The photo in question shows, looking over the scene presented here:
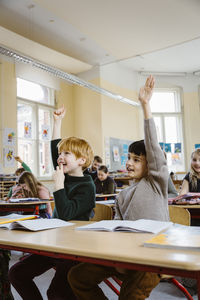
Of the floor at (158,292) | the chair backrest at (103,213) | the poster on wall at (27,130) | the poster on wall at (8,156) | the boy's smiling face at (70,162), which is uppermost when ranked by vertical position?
the poster on wall at (27,130)

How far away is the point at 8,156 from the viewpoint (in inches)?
263

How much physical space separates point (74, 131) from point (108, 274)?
304 inches

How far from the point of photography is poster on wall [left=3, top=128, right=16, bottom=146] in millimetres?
6660

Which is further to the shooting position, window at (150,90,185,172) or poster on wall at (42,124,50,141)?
window at (150,90,185,172)

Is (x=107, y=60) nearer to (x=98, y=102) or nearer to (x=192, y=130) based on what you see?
(x=98, y=102)

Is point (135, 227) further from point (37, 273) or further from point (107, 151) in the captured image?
point (107, 151)

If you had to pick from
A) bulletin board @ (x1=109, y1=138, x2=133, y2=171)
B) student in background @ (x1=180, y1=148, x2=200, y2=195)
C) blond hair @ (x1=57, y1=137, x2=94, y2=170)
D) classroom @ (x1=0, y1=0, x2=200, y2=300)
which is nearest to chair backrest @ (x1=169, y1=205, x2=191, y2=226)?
blond hair @ (x1=57, y1=137, x2=94, y2=170)

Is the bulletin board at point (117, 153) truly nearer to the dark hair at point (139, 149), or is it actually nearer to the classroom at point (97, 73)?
the classroom at point (97, 73)

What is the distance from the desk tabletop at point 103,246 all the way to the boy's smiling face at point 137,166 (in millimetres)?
492

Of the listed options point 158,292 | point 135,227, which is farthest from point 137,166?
point 158,292

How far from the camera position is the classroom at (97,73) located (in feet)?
19.3

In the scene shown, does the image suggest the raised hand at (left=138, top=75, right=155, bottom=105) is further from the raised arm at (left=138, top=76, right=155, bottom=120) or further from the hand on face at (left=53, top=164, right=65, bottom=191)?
the hand on face at (left=53, top=164, right=65, bottom=191)

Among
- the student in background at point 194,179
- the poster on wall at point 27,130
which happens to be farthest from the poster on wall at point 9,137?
the student in background at point 194,179

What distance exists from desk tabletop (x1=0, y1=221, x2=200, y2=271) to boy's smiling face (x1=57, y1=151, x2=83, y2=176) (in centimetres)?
51
